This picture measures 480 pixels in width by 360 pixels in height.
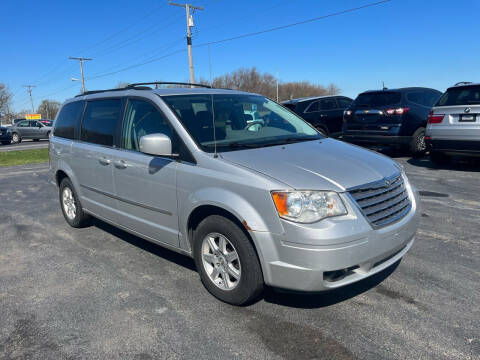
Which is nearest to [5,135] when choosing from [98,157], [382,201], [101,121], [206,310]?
[101,121]

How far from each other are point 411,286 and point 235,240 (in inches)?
65.0

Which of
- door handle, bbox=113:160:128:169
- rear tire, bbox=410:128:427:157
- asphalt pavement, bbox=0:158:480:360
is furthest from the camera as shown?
rear tire, bbox=410:128:427:157

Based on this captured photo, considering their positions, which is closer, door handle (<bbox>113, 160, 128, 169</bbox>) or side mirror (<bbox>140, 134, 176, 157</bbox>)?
side mirror (<bbox>140, 134, 176, 157</bbox>)

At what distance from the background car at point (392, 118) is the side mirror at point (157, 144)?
25.8 feet

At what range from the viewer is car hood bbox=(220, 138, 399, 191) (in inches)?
114

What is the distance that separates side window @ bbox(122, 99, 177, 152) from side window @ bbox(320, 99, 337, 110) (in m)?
10.1

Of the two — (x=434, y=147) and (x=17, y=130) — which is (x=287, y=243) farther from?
(x=17, y=130)

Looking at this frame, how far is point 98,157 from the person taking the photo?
4.56 m

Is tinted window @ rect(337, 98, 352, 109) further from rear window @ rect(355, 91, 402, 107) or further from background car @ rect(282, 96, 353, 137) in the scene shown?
rear window @ rect(355, 91, 402, 107)

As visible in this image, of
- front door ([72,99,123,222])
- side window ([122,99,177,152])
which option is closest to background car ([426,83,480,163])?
side window ([122,99,177,152])

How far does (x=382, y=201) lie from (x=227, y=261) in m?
1.30

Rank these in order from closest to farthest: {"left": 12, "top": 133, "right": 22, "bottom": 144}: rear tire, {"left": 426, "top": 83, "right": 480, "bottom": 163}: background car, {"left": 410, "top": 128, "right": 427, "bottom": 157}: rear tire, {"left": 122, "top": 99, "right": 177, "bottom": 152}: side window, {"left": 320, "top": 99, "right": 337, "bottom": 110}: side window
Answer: {"left": 122, "top": 99, "right": 177, "bottom": 152}: side window → {"left": 426, "top": 83, "right": 480, "bottom": 163}: background car → {"left": 410, "top": 128, "right": 427, "bottom": 157}: rear tire → {"left": 320, "top": 99, "right": 337, "bottom": 110}: side window → {"left": 12, "top": 133, "right": 22, "bottom": 144}: rear tire

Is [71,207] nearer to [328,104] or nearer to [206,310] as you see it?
[206,310]

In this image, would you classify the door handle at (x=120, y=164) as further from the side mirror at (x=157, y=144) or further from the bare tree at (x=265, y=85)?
the bare tree at (x=265, y=85)
